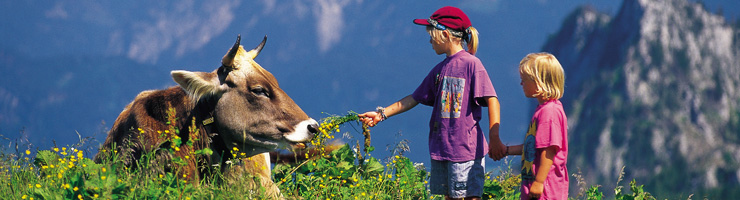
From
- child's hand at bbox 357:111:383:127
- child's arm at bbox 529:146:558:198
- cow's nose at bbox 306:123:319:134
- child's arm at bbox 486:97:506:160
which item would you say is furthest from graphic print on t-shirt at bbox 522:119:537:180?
cow's nose at bbox 306:123:319:134

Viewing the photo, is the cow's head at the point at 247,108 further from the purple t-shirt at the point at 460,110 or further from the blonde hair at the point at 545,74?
the blonde hair at the point at 545,74

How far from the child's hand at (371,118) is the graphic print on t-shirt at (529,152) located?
1202 millimetres

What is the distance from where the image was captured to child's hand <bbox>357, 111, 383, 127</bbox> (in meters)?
5.31

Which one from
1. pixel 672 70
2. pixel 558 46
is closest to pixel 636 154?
pixel 672 70

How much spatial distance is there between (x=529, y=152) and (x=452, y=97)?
710 millimetres

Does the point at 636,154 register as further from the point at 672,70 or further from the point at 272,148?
the point at 272,148

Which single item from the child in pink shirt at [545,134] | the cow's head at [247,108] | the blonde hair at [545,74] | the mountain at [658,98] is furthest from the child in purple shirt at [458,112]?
the mountain at [658,98]

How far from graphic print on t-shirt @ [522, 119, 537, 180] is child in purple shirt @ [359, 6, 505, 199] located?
0.23 m

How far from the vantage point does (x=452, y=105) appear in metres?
4.89

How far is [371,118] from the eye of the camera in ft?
17.6

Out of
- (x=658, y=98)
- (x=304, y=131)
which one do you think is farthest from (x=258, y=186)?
(x=658, y=98)

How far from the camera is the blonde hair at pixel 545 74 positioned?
4.39 m

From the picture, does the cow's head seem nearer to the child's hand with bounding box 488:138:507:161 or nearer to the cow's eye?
the cow's eye

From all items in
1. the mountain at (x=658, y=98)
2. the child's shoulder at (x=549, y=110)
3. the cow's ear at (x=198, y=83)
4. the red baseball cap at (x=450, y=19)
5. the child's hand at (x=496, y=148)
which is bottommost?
the child's hand at (x=496, y=148)
